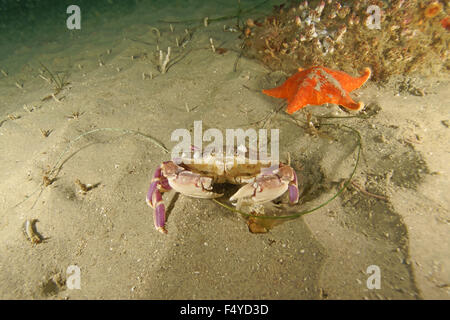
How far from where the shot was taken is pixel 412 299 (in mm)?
2111

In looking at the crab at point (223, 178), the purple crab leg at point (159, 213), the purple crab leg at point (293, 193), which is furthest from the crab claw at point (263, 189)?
the purple crab leg at point (159, 213)

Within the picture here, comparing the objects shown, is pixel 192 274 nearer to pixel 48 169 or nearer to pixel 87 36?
pixel 48 169

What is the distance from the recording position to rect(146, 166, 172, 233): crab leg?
3015 millimetres

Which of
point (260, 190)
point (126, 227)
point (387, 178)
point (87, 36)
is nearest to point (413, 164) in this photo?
point (387, 178)

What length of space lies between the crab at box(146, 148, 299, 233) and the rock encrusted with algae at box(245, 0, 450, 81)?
3.20 metres

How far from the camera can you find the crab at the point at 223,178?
113 inches

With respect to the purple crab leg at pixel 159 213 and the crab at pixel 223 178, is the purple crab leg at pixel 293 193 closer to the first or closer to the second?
the crab at pixel 223 178

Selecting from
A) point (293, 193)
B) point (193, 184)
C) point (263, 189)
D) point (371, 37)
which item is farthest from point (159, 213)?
point (371, 37)

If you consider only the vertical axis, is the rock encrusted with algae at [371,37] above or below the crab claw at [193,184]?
above

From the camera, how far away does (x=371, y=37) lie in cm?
434

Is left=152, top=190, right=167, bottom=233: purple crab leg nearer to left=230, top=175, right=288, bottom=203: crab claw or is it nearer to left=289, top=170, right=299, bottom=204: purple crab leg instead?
left=230, top=175, right=288, bottom=203: crab claw

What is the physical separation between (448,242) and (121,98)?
6.20 m

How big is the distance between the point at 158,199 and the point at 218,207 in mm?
867

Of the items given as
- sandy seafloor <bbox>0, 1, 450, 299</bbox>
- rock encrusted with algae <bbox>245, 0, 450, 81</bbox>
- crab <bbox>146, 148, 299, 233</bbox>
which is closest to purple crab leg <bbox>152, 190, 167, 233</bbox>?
crab <bbox>146, 148, 299, 233</bbox>
